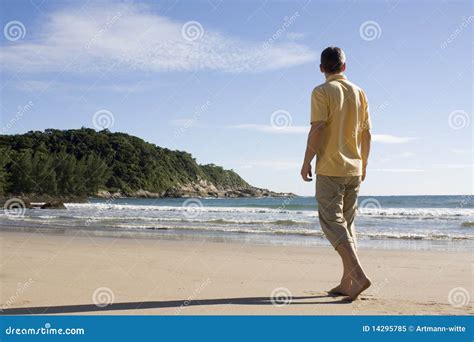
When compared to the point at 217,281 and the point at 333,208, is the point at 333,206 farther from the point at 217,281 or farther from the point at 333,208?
the point at 217,281

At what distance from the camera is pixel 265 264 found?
6.75m

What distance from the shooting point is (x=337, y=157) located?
4.21m

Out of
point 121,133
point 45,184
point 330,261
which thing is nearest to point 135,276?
point 330,261

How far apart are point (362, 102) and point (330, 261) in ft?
11.0

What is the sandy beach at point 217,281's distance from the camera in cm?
393

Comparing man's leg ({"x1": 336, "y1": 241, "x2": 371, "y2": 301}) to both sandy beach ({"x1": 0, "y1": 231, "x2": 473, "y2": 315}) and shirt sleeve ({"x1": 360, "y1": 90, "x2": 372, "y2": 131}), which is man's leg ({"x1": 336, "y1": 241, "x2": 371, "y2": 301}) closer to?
sandy beach ({"x1": 0, "y1": 231, "x2": 473, "y2": 315})

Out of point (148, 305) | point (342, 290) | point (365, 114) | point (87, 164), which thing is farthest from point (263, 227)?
point (87, 164)

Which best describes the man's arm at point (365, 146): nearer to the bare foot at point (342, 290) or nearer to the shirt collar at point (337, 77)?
the shirt collar at point (337, 77)

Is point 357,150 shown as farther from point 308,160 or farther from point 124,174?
point 124,174

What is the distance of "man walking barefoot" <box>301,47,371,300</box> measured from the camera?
4.16 m

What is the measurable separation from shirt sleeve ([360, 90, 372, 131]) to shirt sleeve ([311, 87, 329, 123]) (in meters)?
0.45

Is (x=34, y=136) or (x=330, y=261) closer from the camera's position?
(x=330, y=261)

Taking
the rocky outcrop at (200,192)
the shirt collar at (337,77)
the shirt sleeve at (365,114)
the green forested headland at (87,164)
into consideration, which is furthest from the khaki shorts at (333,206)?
the rocky outcrop at (200,192)

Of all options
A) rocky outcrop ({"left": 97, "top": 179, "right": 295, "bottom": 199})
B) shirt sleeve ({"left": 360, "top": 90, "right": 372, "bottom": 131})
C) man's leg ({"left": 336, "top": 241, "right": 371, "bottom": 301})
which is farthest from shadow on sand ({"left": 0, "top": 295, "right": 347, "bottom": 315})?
rocky outcrop ({"left": 97, "top": 179, "right": 295, "bottom": 199})
